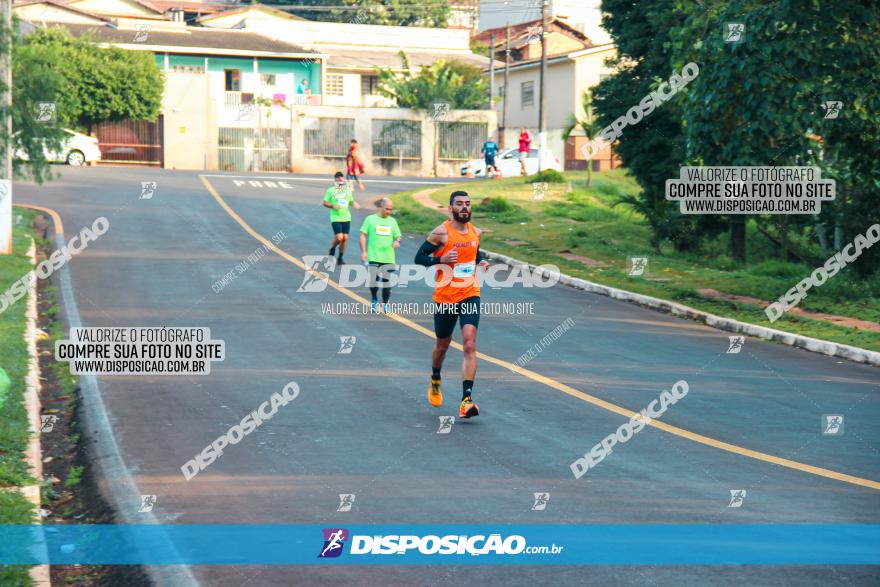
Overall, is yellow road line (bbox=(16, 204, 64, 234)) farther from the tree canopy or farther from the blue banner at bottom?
the blue banner at bottom

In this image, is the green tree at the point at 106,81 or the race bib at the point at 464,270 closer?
the race bib at the point at 464,270

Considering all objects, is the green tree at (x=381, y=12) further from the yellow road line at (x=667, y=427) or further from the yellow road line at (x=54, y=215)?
the yellow road line at (x=667, y=427)

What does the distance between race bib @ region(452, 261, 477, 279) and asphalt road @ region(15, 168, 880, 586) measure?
1415 millimetres

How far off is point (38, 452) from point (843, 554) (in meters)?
6.76

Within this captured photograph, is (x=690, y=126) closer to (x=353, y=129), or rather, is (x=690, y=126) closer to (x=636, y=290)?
(x=636, y=290)

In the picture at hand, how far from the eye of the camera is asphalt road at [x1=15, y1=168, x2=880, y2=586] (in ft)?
26.9

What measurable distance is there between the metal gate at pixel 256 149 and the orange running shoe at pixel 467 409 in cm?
4866

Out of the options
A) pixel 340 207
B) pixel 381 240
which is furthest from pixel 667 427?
pixel 340 207

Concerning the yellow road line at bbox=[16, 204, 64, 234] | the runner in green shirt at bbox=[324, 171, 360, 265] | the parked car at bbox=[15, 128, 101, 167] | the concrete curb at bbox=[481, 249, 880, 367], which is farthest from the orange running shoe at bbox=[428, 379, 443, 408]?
the parked car at bbox=[15, 128, 101, 167]

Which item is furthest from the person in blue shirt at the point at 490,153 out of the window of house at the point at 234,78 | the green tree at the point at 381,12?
the green tree at the point at 381,12

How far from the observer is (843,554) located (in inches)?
286

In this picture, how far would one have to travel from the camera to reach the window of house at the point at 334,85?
232 ft

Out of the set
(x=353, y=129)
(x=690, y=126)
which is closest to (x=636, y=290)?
(x=690, y=126)

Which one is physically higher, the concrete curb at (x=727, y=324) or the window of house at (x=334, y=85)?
the window of house at (x=334, y=85)
